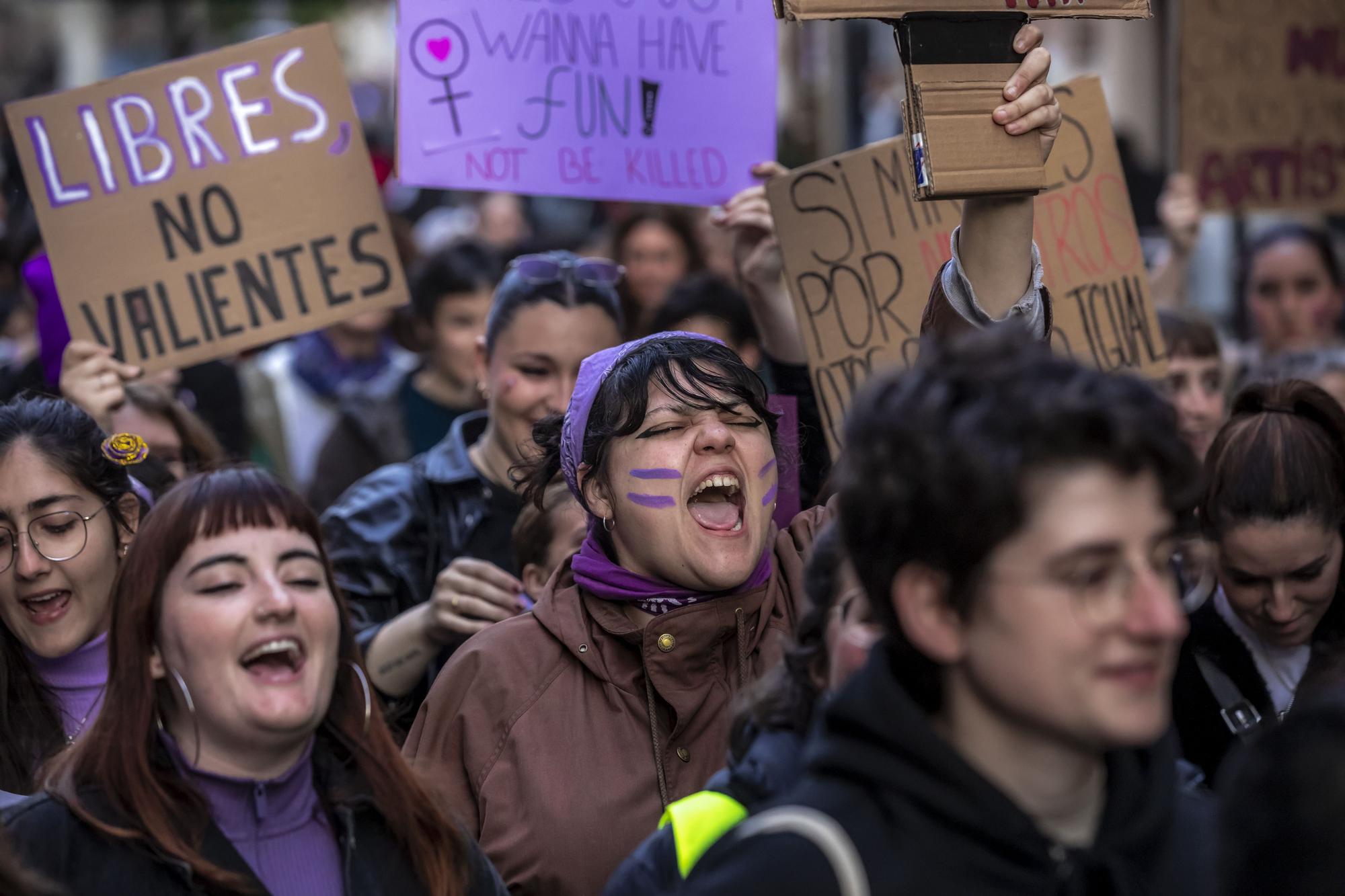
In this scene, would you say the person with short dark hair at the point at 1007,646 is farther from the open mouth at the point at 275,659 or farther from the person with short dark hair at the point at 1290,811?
the open mouth at the point at 275,659

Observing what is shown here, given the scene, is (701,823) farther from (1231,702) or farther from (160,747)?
(1231,702)

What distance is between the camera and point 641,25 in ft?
15.3

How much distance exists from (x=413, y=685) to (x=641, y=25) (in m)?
1.99

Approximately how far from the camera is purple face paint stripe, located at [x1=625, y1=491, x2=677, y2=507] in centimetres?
307

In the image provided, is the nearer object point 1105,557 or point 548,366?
point 1105,557

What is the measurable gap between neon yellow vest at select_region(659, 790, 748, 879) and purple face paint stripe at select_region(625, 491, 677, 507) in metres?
0.92

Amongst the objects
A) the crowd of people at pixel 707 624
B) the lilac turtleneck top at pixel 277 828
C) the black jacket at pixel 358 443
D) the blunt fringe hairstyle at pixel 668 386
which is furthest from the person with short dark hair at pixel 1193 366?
the lilac turtleneck top at pixel 277 828

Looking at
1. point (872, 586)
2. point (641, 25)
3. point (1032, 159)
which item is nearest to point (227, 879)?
point (872, 586)

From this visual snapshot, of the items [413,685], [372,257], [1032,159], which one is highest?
[1032,159]

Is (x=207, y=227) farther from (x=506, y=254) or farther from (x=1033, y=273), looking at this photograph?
(x=506, y=254)

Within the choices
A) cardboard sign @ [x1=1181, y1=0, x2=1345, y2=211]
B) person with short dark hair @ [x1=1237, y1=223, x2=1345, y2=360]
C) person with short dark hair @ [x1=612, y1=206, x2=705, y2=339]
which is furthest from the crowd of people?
person with short dark hair @ [x1=612, y1=206, x2=705, y2=339]

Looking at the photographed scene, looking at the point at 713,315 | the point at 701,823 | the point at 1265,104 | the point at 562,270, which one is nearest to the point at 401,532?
the point at 562,270

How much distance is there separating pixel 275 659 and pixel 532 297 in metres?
2.03

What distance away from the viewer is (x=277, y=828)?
2.47m
